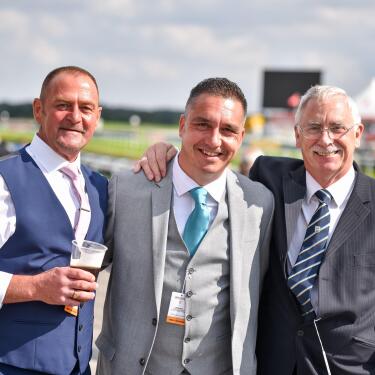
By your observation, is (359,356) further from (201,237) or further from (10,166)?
(10,166)

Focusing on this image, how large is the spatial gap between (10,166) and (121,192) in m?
0.62

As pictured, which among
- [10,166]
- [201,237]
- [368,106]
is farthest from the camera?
[368,106]

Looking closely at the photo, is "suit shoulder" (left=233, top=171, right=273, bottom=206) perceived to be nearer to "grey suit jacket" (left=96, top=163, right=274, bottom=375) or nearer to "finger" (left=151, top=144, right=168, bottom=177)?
"grey suit jacket" (left=96, top=163, right=274, bottom=375)

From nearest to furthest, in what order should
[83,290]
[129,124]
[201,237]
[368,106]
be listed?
[83,290] < [201,237] < [368,106] < [129,124]

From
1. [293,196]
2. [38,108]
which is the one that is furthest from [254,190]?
[38,108]

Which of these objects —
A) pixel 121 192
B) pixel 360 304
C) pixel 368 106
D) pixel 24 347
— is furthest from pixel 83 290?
pixel 368 106

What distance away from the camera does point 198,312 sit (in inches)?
125

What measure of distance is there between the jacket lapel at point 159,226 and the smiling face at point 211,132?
8.0 inches

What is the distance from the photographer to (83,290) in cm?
283

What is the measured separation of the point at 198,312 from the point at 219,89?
1143 millimetres

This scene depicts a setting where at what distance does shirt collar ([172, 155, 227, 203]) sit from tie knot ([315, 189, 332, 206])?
0.55 meters

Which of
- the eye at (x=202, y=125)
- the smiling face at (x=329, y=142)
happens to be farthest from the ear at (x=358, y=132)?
the eye at (x=202, y=125)

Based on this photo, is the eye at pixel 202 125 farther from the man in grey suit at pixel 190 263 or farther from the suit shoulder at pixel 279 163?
the suit shoulder at pixel 279 163

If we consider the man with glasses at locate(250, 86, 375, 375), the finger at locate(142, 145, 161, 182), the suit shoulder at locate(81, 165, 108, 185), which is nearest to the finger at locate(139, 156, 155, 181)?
the finger at locate(142, 145, 161, 182)
